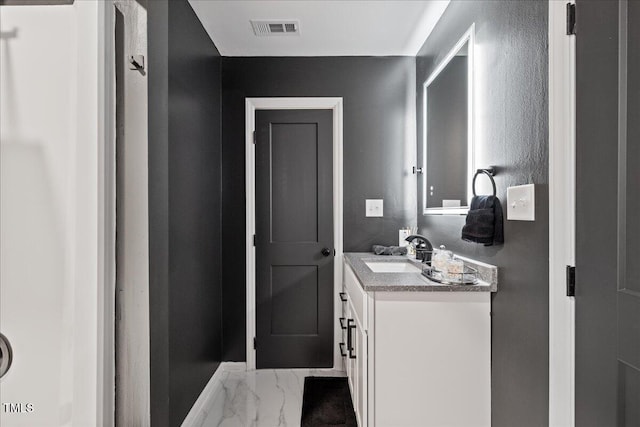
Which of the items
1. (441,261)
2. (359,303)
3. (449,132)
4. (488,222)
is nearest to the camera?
(488,222)

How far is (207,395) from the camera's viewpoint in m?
2.25

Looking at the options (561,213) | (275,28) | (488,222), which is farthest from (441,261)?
(275,28)

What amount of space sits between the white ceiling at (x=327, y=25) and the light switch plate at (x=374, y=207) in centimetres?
119

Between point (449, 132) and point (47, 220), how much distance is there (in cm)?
193

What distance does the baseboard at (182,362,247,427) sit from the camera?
196 cm

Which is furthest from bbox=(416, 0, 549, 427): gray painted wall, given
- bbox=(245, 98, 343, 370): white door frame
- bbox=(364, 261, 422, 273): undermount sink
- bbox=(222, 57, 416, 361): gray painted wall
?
bbox=(245, 98, 343, 370): white door frame

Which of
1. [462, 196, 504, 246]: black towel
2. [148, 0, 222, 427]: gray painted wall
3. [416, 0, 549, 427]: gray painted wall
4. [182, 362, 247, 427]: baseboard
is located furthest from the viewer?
[182, 362, 247, 427]: baseboard

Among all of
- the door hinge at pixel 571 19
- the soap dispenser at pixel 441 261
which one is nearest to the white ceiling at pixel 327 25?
the door hinge at pixel 571 19

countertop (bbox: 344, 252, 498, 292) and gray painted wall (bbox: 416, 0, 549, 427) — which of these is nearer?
gray painted wall (bbox: 416, 0, 549, 427)

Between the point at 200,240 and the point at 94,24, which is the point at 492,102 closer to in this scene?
the point at 94,24

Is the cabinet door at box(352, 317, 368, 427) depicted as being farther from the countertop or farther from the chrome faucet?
the chrome faucet

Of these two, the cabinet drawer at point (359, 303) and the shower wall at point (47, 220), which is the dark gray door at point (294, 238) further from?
the shower wall at point (47, 220)
